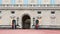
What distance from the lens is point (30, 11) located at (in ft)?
108

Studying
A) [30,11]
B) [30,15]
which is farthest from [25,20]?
[30,11]

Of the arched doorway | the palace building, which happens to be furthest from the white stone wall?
the arched doorway

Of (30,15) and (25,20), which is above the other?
(30,15)

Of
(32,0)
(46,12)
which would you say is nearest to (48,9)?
(46,12)

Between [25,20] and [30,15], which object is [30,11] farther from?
[25,20]

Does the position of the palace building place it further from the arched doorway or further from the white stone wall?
the arched doorway

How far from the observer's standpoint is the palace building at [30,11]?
32.6 m

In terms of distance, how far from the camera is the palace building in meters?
32.6

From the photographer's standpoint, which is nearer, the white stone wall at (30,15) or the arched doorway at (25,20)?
the white stone wall at (30,15)

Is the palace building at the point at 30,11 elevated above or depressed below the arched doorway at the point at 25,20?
above

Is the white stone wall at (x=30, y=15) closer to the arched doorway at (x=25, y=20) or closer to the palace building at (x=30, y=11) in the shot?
the palace building at (x=30, y=11)

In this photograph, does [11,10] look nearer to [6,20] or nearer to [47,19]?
[6,20]

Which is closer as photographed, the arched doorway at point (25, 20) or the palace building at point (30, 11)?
the palace building at point (30, 11)

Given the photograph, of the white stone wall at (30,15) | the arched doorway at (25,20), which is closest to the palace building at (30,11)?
the white stone wall at (30,15)
